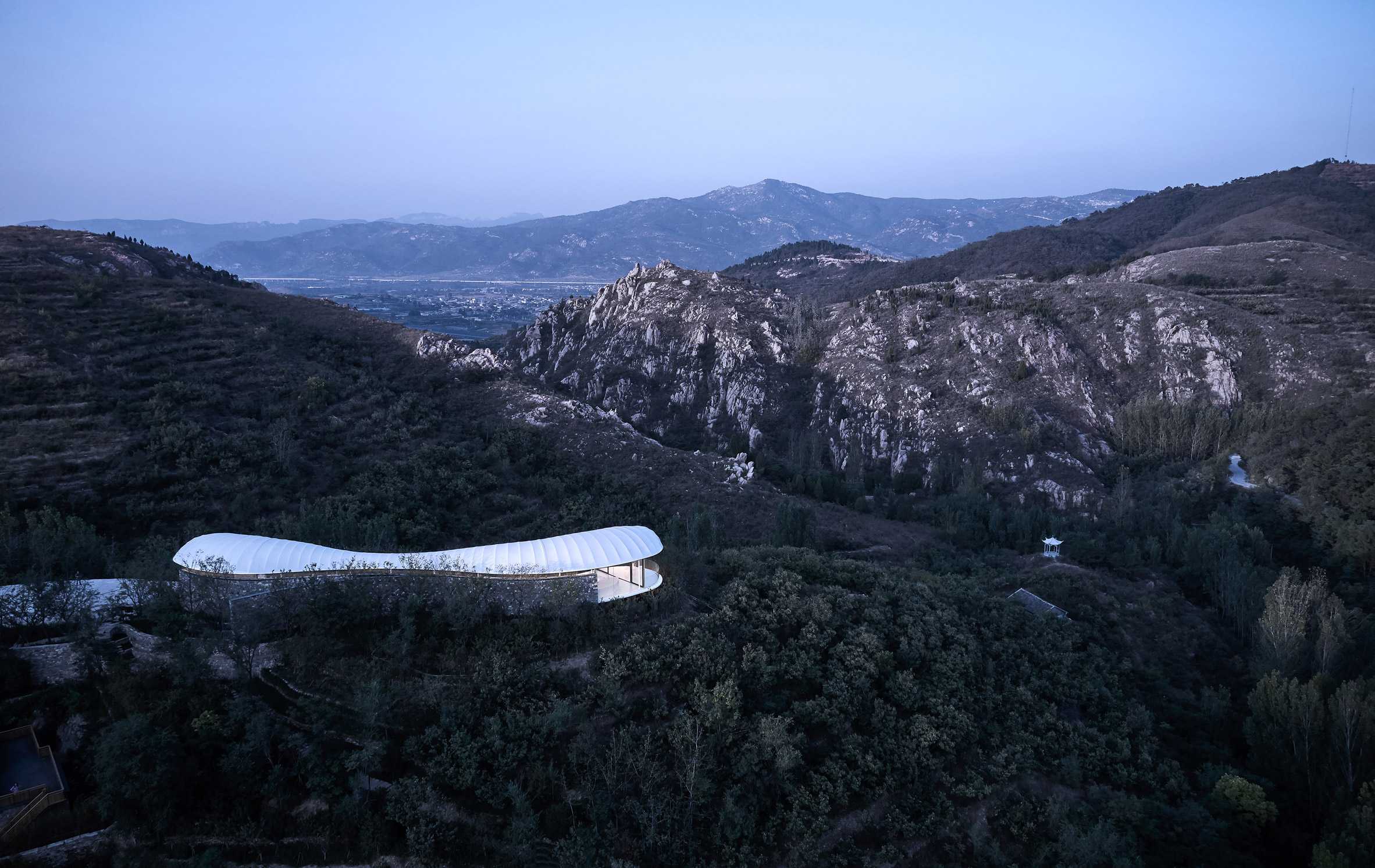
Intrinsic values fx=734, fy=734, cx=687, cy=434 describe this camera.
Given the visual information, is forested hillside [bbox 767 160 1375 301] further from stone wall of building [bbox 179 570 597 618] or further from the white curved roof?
stone wall of building [bbox 179 570 597 618]

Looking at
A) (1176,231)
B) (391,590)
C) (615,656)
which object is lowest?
(615,656)

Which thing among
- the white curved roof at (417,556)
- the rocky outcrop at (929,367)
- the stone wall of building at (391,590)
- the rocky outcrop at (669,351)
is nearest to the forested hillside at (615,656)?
the stone wall of building at (391,590)

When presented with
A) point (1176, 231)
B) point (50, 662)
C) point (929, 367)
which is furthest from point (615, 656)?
point (1176, 231)

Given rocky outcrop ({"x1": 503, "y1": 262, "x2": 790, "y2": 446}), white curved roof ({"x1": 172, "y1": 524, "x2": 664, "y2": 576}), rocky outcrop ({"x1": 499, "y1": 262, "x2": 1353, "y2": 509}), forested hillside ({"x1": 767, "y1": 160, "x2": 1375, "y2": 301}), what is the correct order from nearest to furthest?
white curved roof ({"x1": 172, "y1": 524, "x2": 664, "y2": 576}) → rocky outcrop ({"x1": 499, "y1": 262, "x2": 1353, "y2": 509}) → rocky outcrop ({"x1": 503, "y1": 262, "x2": 790, "y2": 446}) → forested hillside ({"x1": 767, "y1": 160, "x2": 1375, "y2": 301})

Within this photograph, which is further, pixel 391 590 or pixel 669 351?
pixel 669 351

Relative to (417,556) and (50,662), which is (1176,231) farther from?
Answer: (50,662)

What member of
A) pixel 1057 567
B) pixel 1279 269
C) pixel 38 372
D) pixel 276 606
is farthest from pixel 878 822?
pixel 1279 269

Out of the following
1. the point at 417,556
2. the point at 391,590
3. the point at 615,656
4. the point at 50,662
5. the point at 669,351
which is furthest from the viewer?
the point at 669,351

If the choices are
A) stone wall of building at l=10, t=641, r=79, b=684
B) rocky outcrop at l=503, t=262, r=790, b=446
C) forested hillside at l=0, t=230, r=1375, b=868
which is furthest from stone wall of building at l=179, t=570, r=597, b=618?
rocky outcrop at l=503, t=262, r=790, b=446

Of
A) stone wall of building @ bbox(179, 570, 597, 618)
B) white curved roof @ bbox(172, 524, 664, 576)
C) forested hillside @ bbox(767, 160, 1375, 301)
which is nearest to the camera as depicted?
stone wall of building @ bbox(179, 570, 597, 618)
